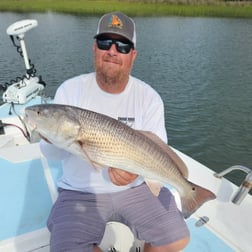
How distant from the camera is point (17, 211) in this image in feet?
9.55

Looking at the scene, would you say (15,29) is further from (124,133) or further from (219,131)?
(219,131)

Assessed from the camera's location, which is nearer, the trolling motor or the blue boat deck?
the blue boat deck

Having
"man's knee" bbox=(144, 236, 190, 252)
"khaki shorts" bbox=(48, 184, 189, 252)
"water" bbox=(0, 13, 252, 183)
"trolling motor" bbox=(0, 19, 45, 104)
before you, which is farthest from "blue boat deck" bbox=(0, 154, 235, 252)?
"water" bbox=(0, 13, 252, 183)

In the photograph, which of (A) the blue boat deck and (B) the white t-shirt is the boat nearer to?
(A) the blue boat deck

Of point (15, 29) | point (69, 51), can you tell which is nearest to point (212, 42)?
point (69, 51)

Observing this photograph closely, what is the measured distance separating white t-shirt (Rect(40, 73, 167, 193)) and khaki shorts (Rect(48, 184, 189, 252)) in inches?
3.3

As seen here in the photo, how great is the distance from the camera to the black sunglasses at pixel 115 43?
2530 mm

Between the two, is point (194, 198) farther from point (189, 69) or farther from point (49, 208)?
point (189, 69)

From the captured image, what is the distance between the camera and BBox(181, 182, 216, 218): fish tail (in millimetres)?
2320

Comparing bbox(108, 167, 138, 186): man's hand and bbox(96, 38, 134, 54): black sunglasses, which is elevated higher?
bbox(96, 38, 134, 54): black sunglasses

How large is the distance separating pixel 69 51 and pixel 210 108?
32.7ft

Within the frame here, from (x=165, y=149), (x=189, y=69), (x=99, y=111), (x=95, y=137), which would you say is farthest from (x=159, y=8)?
(x=95, y=137)

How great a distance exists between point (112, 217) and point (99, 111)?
2.88 ft

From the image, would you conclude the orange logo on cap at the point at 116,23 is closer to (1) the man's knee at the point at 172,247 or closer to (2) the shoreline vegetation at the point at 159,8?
(1) the man's knee at the point at 172,247
